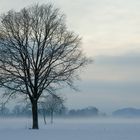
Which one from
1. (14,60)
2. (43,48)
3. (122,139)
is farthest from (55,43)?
(122,139)


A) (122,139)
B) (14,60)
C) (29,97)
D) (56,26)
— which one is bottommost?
(122,139)

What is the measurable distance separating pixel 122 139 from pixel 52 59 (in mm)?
19511

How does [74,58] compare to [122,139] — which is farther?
[74,58]

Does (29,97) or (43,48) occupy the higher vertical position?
(43,48)

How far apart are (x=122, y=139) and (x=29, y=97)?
2001 centimetres

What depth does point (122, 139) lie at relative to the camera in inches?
1156

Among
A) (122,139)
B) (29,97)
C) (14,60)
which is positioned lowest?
(122,139)

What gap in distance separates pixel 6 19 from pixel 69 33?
6.37 meters

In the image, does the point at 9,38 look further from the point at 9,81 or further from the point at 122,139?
the point at 122,139

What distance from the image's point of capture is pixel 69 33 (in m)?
48.2

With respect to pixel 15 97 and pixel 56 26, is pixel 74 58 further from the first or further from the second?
pixel 15 97

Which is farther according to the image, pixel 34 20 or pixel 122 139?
pixel 34 20

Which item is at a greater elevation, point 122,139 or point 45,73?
point 45,73

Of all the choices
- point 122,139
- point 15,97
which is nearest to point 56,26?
point 15,97
